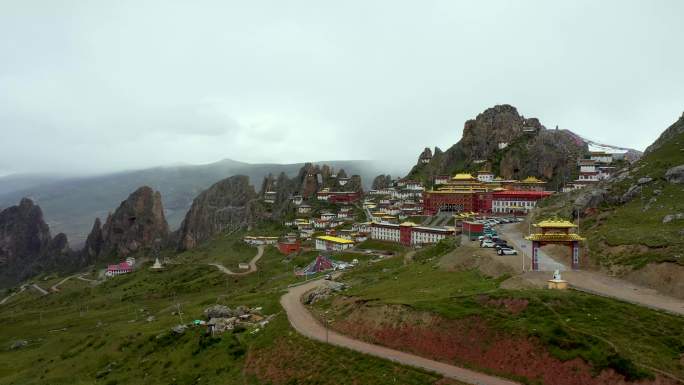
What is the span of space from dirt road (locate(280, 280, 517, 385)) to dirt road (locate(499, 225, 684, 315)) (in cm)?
1382

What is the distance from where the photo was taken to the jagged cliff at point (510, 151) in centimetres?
14725

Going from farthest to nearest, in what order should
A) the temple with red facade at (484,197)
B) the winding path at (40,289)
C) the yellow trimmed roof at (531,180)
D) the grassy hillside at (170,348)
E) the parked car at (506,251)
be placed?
the winding path at (40,289), the yellow trimmed roof at (531,180), the temple with red facade at (484,197), the parked car at (506,251), the grassy hillside at (170,348)

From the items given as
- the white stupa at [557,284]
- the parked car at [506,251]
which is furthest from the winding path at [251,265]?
the white stupa at [557,284]

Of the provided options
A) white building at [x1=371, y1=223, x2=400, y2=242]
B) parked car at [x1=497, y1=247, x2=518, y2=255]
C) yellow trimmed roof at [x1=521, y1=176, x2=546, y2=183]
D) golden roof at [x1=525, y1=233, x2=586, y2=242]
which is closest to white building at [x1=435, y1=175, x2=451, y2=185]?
yellow trimmed roof at [x1=521, y1=176, x2=546, y2=183]

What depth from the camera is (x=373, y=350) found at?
32.4 meters

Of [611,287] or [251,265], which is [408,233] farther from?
[611,287]

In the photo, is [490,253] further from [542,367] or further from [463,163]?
[463,163]

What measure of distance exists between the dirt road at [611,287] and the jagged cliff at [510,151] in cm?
10488

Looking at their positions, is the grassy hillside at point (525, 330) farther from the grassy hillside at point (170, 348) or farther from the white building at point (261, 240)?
the white building at point (261, 240)

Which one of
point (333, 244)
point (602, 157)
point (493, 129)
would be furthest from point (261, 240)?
point (602, 157)

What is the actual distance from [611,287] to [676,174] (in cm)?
3415

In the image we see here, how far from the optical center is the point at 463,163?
16812 centimetres

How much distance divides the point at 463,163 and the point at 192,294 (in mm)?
105710

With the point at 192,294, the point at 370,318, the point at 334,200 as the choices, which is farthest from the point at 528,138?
the point at 370,318
